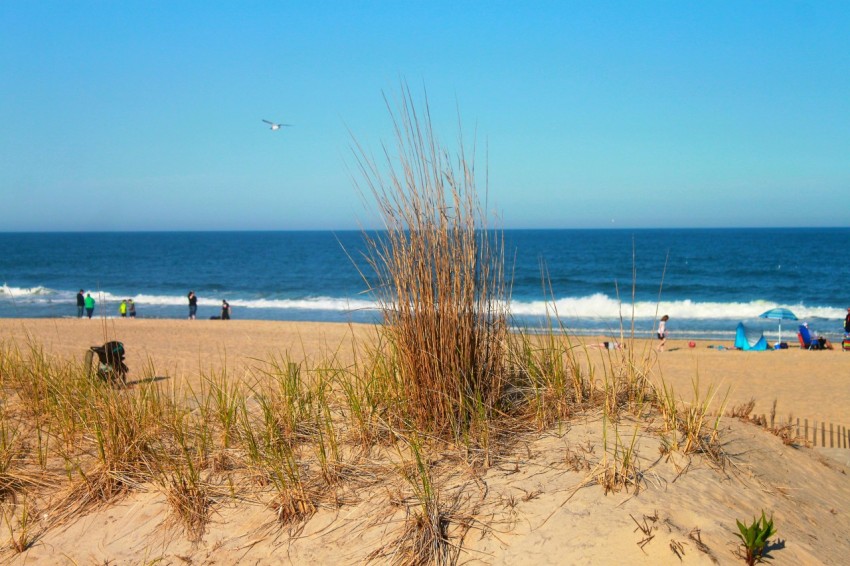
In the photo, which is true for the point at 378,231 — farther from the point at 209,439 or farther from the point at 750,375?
the point at 750,375

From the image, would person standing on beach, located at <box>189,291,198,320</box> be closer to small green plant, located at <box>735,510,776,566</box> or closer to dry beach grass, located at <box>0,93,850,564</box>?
dry beach grass, located at <box>0,93,850,564</box>

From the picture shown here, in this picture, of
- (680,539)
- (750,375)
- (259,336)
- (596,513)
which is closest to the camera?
(680,539)

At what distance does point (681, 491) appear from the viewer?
3.28 m

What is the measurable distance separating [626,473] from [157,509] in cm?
257

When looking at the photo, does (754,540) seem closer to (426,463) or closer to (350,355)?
(426,463)

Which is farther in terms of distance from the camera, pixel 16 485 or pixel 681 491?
pixel 16 485

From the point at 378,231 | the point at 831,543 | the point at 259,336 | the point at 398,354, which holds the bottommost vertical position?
the point at 259,336

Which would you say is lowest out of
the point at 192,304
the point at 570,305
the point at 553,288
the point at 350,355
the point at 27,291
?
the point at 570,305

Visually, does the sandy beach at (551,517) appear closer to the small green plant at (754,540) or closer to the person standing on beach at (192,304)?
the small green plant at (754,540)

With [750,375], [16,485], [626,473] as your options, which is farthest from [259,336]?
[626,473]

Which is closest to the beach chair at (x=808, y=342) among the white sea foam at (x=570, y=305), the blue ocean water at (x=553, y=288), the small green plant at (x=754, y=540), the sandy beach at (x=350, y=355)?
the sandy beach at (x=350, y=355)

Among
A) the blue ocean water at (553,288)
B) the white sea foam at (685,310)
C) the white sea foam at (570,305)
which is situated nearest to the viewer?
the blue ocean water at (553,288)

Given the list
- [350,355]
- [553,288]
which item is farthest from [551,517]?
[553,288]

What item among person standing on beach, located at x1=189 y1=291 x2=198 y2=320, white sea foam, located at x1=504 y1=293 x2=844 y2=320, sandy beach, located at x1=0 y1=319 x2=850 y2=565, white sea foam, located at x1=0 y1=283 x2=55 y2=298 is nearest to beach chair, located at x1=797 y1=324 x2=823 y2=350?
white sea foam, located at x1=504 y1=293 x2=844 y2=320
